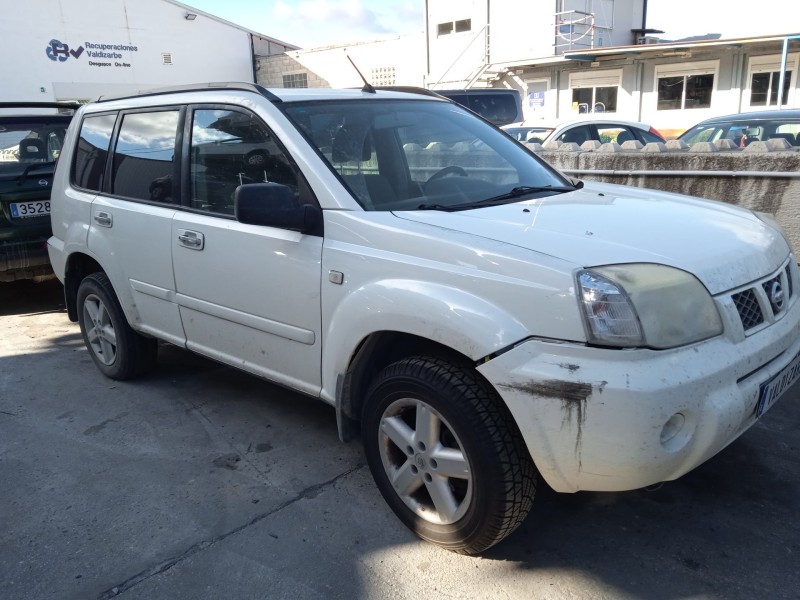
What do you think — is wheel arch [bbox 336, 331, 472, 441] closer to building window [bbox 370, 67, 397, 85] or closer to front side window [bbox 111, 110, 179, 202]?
front side window [bbox 111, 110, 179, 202]

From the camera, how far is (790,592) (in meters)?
2.41

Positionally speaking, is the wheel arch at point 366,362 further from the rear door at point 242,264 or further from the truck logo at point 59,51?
the truck logo at point 59,51

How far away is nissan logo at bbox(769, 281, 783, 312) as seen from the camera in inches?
105

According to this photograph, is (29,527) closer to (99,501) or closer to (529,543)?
(99,501)

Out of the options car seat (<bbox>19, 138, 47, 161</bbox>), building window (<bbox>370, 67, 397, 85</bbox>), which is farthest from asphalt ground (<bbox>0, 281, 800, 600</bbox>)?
building window (<bbox>370, 67, 397, 85</bbox>)

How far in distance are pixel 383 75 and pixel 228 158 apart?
27.3 metres

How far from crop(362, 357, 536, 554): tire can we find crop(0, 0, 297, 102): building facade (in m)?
29.3

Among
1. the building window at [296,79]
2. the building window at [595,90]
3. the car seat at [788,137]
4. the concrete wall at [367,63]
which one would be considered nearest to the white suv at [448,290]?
the car seat at [788,137]

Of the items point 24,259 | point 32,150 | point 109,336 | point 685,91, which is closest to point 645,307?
point 109,336

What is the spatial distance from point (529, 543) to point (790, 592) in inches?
36.5

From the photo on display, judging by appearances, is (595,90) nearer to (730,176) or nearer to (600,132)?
(600,132)

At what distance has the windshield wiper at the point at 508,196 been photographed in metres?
2.95

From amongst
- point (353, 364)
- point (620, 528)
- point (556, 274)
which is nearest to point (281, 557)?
point (353, 364)

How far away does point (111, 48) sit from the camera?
29.5m
